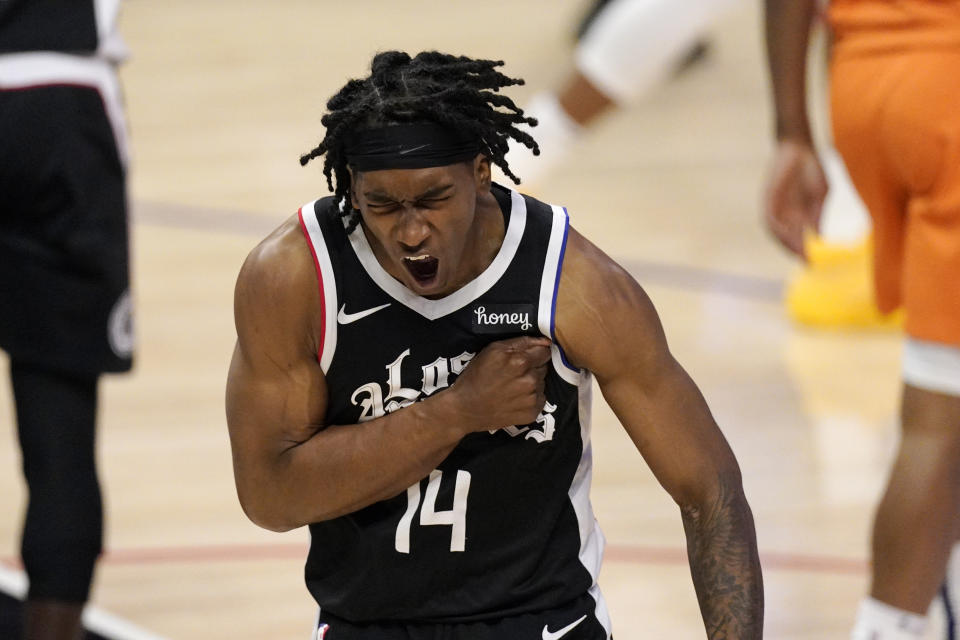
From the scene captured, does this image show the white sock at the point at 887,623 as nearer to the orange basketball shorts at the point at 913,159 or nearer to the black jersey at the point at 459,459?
the orange basketball shorts at the point at 913,159

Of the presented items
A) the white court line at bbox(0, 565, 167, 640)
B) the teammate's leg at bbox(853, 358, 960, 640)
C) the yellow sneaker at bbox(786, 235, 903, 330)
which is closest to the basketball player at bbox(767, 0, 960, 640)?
the teammate's leg at bbox(853, 358, 960, 640)

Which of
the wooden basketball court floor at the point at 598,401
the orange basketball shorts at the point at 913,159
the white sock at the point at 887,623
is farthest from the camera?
the wooden basketball court floor at the point at 598,401

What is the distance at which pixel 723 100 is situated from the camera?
27.0 ft

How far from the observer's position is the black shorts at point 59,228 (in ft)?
9.82

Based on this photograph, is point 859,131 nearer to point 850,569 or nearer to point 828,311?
point 850,569

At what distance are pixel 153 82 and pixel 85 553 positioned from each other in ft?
19.3

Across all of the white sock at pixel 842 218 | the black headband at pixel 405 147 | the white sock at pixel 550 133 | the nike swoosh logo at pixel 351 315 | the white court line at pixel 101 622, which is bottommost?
the white court line at pixel 101 622

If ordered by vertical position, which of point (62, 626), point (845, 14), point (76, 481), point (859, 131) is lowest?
point (62, 626)

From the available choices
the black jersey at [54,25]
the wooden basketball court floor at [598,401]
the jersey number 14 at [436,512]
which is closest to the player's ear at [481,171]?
the jersey number 14 at [436,512]

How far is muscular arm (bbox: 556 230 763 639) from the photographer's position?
2135 millimetres

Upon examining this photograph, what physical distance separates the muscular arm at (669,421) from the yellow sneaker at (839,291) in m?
3.30

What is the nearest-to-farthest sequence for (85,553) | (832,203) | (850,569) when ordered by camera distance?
(85,553) → (850,569) → (832,203)

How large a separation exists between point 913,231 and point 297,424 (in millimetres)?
1182

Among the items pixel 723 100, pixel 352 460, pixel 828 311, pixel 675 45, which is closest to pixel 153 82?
pixel 723 100
